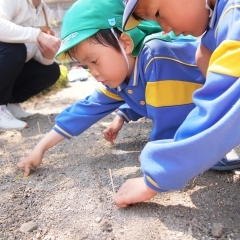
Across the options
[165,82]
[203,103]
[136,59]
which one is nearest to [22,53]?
[136,59]

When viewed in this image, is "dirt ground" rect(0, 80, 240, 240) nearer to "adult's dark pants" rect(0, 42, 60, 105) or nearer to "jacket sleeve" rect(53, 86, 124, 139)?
"jacket sleeve" rect(53, 86, 124, 139)

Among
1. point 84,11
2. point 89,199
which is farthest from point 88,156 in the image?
point 84,11

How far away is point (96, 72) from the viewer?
1177 mm

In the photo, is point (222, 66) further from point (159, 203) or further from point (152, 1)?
point (159, 203)

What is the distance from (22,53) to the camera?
209 centimetres

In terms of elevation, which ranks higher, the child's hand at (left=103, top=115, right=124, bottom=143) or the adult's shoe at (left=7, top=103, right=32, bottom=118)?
the child's hand at (left=103, top=115, right=124, bottom=143)

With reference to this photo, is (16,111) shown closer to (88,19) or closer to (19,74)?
(19,74)

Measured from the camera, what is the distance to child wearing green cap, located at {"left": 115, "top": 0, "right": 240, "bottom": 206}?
73 cm

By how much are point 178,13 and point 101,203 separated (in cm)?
63

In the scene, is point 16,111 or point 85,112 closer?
point 85,112

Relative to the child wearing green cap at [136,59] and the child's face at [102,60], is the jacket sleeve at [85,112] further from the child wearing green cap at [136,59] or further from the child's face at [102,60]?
the child's face at [102,60]

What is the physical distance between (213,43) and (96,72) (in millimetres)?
405

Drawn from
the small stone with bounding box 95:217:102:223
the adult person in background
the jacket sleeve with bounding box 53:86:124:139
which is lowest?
the adult person in background

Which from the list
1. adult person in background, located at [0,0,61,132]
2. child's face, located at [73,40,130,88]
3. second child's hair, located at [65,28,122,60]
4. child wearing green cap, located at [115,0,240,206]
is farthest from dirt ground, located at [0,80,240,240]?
adult person in background, located at [0,0,61,132]
